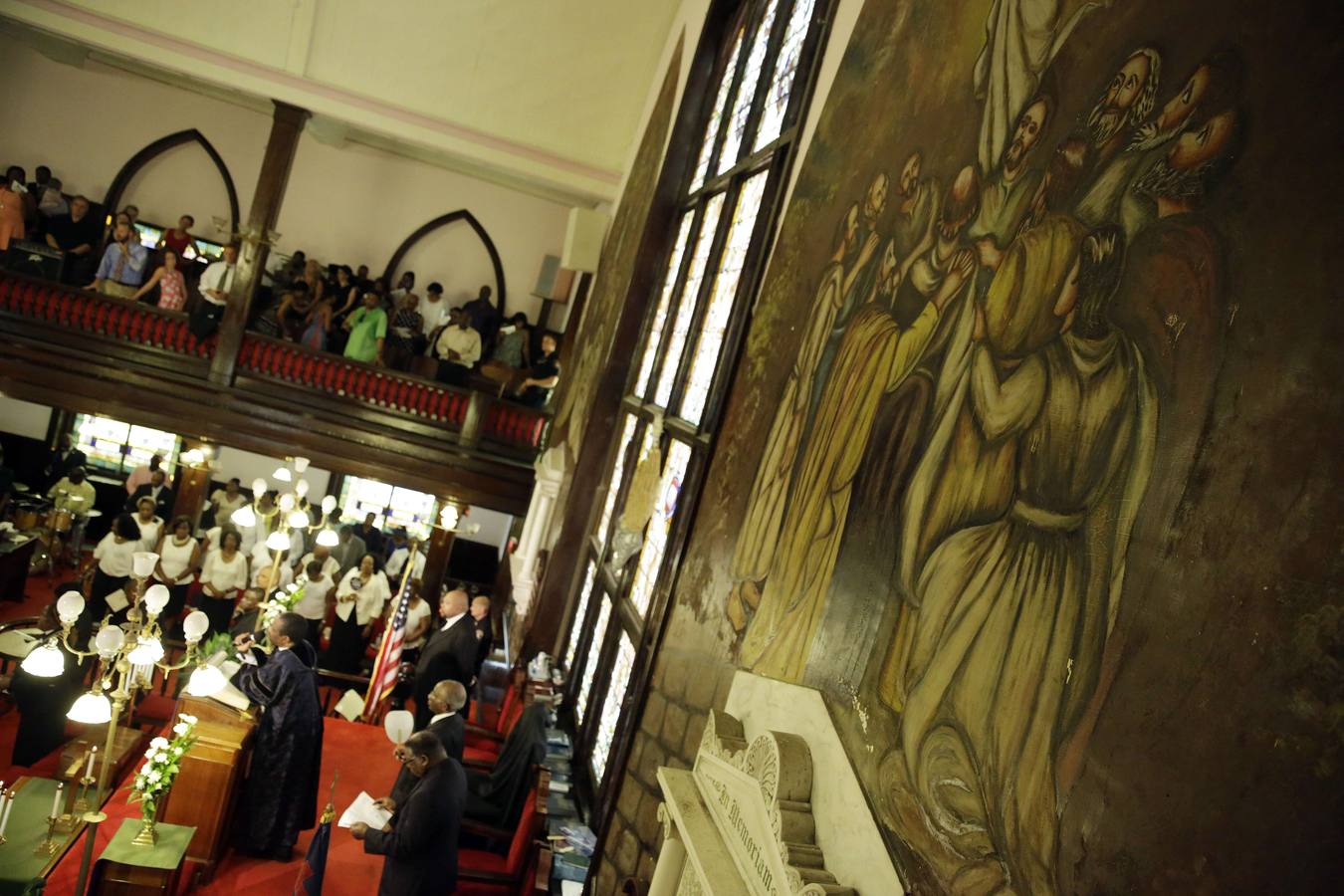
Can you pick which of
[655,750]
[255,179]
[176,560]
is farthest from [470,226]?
[655,750]

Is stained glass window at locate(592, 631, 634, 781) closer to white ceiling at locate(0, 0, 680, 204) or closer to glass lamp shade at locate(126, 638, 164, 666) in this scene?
glass lamp shade at locate(126, 638, 164, 666)

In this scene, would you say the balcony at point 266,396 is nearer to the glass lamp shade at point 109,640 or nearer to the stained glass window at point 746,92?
the stained glass window at point 746,92

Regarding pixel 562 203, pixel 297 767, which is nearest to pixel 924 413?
pixel 297 767

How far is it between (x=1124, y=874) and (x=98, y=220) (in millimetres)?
16081

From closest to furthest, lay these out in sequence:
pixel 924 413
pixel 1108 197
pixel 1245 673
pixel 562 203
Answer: pixel 1245 673, pixel 1108 197, pixel 924 413, pixel 562 203

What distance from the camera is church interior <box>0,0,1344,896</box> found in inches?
71.4

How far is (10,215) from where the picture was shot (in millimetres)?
12414

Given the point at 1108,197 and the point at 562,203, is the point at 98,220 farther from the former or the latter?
the point at 1108,197

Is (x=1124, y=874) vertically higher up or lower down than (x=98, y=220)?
lower down

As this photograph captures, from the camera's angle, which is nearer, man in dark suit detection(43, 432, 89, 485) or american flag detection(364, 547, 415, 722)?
american flag detection(364, 547, 415, 722)

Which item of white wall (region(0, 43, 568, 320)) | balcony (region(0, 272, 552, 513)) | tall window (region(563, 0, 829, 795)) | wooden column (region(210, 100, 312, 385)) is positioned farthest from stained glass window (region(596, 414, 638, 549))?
white wall (region(0, 43, 568, 320))

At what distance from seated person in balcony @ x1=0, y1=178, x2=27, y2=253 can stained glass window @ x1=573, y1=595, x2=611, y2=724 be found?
969 cm

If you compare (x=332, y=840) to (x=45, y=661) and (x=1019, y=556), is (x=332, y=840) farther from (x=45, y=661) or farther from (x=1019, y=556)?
(x=1019, y=556)

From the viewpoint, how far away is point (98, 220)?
14227mm
